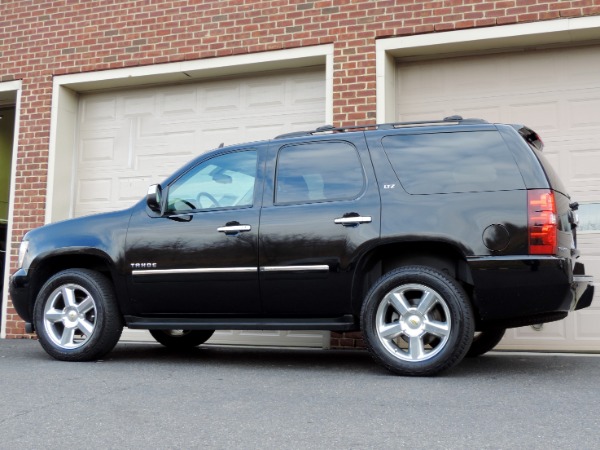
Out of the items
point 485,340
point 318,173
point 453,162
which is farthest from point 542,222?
point 485,340

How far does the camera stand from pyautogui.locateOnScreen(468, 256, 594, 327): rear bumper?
17.2 feet

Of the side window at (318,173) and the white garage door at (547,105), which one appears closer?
the side window at (318,173)

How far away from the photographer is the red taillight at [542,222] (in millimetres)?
5262

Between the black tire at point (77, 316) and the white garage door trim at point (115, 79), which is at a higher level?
the white garage door trim at point (115, 79)

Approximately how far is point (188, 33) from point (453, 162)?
5.17 meters

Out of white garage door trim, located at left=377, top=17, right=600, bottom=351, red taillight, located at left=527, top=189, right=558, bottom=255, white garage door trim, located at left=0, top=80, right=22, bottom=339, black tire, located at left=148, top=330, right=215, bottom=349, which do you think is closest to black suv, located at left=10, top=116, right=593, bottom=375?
red taillight, located at left=527, top=189, right=558, bottom=255

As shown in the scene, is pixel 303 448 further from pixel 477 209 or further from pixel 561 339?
pixel 561 339

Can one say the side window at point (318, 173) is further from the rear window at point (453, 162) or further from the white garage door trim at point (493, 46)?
the white garage door trim at point (493, 46)

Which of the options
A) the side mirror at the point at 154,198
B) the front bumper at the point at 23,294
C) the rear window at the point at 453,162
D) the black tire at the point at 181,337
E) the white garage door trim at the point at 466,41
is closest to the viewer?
the rear window at the point at 453,162

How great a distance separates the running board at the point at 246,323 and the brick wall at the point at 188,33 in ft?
7.69

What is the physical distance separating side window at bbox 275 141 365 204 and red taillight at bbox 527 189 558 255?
49.8 inches

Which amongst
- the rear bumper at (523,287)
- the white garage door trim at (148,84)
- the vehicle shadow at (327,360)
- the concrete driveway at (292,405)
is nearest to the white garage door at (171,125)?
the white garage door trim at (148,84)

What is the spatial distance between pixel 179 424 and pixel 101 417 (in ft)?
1.59

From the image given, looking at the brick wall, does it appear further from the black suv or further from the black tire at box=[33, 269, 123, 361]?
the black tire at box=[33, 269, 123, 361]
